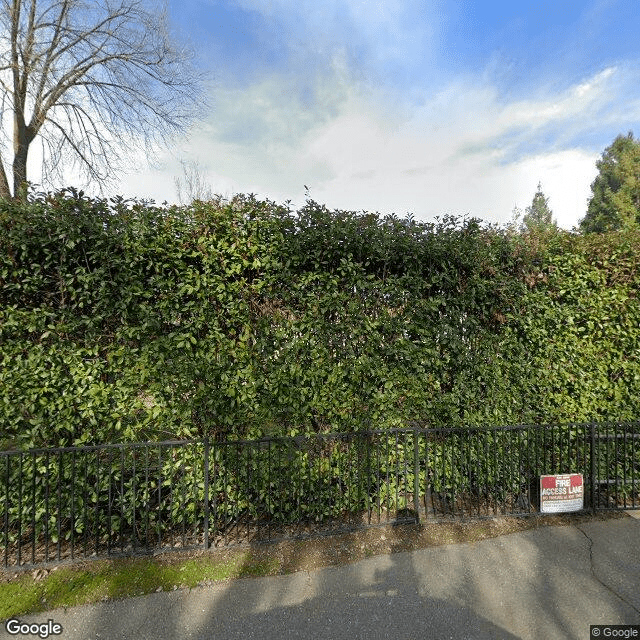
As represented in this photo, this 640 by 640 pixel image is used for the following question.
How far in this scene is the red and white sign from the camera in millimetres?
3613

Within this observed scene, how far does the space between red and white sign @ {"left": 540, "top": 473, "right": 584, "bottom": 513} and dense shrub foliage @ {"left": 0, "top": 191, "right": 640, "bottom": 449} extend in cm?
65

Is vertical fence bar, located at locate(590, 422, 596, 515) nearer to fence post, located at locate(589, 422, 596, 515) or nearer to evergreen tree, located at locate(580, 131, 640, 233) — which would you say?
fence post, located at locate(589, 422, 596, 515)

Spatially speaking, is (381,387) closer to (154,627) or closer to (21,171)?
(154,627)

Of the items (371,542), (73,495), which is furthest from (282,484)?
(73,495)

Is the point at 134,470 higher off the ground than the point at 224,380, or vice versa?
the point at 224,380

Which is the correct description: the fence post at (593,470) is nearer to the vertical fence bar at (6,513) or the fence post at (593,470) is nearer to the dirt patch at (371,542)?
the dirt patch at (371,542)

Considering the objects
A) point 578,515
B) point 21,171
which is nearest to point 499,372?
point 578,515

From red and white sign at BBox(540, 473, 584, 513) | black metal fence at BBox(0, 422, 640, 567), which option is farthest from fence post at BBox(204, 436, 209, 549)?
red and white sign at BBox(540, 473, 584, 513)

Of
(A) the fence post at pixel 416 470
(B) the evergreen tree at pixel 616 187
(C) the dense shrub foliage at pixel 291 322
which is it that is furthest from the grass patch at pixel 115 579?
(B) the evergreen tree at pixel 616 187

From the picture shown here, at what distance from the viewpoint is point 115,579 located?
9.32ft

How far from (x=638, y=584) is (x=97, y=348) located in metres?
5.17

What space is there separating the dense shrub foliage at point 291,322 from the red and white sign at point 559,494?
2.13 feet

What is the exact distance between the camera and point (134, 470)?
119 inches

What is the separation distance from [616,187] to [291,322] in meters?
36.0
